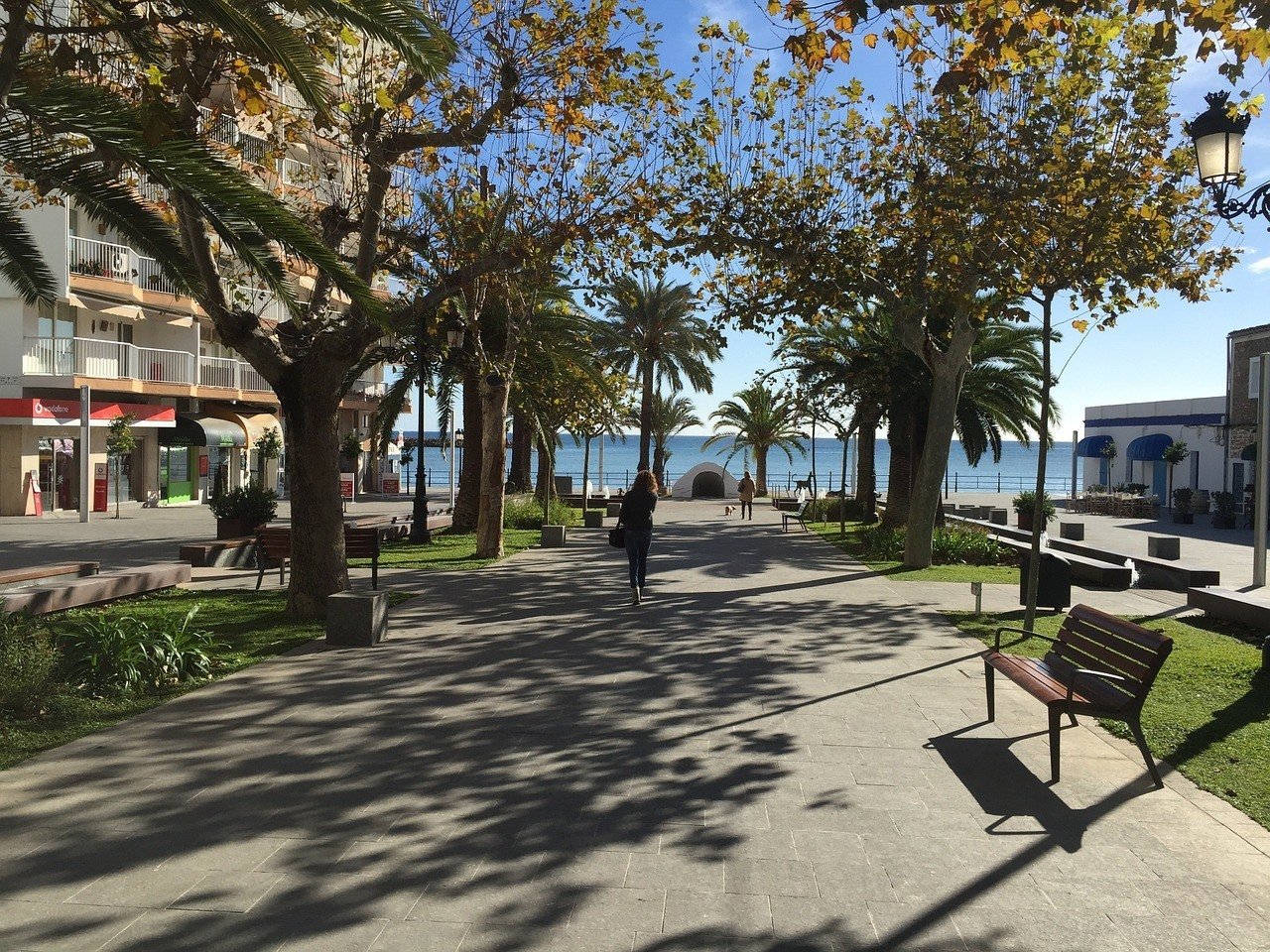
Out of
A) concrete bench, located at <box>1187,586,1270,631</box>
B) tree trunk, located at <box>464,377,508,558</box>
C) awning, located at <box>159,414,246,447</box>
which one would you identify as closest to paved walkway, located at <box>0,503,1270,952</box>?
concrete bench, located at <box>1187,586,1270,631</box>

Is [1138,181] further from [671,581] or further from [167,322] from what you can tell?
[167,322]

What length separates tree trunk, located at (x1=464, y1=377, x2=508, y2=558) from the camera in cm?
1720

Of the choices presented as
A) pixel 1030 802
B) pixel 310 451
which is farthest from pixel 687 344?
pixel 1030 802

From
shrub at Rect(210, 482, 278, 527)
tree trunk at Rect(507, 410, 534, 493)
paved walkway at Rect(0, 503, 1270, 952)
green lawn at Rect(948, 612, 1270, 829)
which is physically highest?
tree trunk at Rect(507, 410, 534, 493)

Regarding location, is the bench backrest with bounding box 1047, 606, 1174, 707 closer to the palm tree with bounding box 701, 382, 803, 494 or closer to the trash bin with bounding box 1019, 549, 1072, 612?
the trash bin with bounding box 1019, 549, 1072, 612

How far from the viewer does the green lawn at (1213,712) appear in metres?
5.79

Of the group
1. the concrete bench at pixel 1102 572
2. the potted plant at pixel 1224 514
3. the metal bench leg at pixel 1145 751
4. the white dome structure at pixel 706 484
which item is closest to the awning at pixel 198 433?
the white dome structure at pixel 706 484

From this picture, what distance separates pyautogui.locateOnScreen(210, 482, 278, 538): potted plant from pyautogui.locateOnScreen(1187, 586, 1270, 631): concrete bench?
14.6m

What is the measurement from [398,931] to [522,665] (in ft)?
16.2

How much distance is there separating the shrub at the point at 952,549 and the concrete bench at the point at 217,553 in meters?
11.5

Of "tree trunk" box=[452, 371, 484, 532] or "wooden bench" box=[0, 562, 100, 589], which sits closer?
"wooden bench" box=[0, 562, 100, 589]

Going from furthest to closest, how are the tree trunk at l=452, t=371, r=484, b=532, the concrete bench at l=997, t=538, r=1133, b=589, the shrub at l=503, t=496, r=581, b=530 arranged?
the shrub at l=503, t=496, r=581, b=530, the tree trunk at l=452, t=371, r=484, b=532, the concrete bench at l=997, t=538, r=1133, b=589

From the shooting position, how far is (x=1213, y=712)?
7.37m

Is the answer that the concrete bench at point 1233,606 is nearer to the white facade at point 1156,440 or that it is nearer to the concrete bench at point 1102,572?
the concrete bench at point 1102,572
